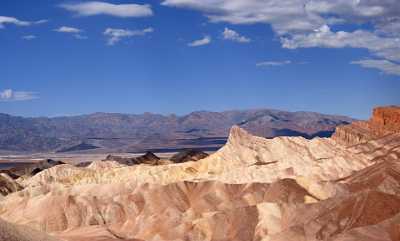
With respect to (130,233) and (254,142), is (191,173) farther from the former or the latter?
(130,233)

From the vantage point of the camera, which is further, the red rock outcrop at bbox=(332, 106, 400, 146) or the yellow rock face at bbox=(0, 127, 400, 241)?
the red rock outcrop at bbox=(332, 106, 400, 146)

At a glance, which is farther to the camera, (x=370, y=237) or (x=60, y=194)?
(x=60, y=194)

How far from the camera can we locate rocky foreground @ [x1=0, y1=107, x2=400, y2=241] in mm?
63094

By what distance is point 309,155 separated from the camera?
9500 cm

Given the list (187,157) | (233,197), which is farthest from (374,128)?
(187,157)

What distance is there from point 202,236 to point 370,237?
66.2 ft

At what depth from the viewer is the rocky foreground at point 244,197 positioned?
207 ft

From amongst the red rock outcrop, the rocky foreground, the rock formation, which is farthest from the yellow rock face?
the rock formation

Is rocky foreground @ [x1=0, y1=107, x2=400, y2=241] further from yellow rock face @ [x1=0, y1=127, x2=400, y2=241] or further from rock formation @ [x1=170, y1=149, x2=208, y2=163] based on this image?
rock formation @ [x1=170, y1=149, x2=208, y2=163]

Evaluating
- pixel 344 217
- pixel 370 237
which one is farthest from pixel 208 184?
pixel 370 237

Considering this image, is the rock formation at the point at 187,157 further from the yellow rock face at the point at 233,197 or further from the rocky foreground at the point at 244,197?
the yellow rock face at the point at 233,197

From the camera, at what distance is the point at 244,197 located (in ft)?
265

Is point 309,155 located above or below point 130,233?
above

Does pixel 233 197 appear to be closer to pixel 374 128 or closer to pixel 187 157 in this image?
pixel 374 128
